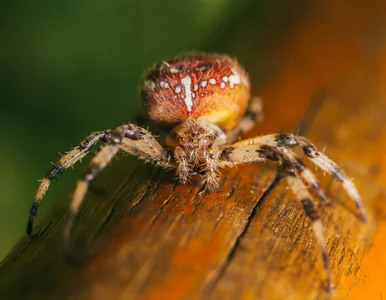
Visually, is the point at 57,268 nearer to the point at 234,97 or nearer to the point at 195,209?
the point at 195,209

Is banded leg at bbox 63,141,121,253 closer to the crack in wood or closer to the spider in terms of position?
the spider

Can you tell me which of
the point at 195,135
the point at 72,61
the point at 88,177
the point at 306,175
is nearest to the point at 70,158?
the point at 88,177

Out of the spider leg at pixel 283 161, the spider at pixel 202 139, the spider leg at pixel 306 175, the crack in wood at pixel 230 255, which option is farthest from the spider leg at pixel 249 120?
the crack in wood at pixel 230 255

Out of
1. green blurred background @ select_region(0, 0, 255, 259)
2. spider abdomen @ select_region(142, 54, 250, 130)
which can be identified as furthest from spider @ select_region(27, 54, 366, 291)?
green blurred background @ select_region(0, 0, 255, 259)

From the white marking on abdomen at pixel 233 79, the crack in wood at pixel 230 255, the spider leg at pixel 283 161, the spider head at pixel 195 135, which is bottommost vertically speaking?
the crack in wood at pixel 230 255

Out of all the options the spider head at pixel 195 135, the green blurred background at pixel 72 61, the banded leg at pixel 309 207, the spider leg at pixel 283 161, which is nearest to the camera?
the banded leg at pixel 309 207

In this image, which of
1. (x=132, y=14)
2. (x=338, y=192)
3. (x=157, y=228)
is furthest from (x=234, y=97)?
(x=132, y=14)

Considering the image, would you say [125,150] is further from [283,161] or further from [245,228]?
Answer: [245,228]

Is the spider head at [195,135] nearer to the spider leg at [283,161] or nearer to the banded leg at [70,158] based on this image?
the spider leg at [283,161]
